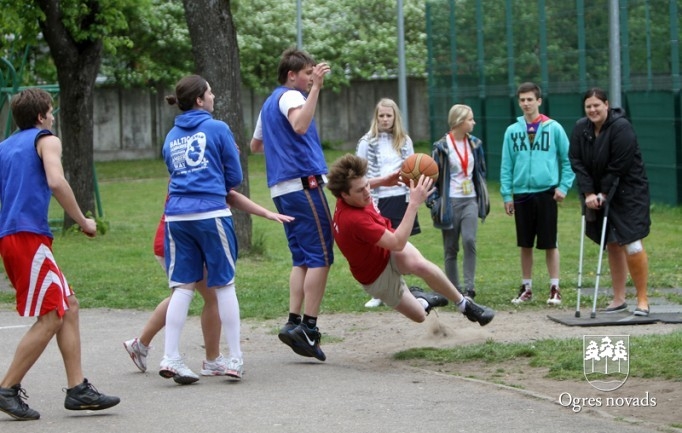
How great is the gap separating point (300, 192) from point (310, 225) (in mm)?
241

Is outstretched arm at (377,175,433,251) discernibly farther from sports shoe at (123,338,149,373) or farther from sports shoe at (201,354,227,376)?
sports shoe at (123,338,149,373)

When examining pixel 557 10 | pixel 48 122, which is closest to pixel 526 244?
pixel 48 122

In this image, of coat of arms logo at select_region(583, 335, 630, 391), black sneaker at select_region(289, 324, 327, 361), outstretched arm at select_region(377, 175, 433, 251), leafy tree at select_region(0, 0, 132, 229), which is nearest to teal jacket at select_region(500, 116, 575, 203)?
coat of arms logo at select_region(583, 335, 630, 391)

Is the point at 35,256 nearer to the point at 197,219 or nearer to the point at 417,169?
the point at 197,219

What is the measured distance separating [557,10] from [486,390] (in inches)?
706

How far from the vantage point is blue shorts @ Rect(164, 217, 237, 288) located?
26.4 feet

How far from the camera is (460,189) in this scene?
38.1 feet

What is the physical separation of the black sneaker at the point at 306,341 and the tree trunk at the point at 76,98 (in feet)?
35.6

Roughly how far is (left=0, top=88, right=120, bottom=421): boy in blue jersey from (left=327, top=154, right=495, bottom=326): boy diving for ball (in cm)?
204

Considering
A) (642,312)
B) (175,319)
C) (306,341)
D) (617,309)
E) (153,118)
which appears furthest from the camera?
(153,118)

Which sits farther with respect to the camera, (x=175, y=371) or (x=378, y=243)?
(x=378, y=243)

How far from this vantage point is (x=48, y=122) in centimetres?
751

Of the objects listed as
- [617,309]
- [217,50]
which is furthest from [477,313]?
[217,50]

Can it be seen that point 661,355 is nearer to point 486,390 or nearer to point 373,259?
point 486,390
